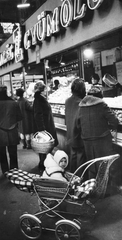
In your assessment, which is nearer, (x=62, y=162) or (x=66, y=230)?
(x=66, y=230)

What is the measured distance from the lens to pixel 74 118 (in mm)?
4258

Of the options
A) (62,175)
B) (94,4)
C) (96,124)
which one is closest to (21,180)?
(62,175)

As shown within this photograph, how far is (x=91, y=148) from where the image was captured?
12.8ft

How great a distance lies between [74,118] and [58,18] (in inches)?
116

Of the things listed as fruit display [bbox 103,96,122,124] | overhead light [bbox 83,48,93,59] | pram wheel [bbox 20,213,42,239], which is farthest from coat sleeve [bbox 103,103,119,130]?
overhead light [bbox 83,48,93,59]

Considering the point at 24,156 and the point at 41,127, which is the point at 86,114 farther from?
the point at 24,156

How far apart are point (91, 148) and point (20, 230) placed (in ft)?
5.02

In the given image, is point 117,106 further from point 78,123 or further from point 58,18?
point 58,18

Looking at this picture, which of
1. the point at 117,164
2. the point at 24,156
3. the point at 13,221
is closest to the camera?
the point at 13,221

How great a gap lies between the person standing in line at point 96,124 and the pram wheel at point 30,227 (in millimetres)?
1260

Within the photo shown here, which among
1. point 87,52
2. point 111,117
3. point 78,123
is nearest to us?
point 111,117

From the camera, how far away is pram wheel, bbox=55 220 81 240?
2.93 m

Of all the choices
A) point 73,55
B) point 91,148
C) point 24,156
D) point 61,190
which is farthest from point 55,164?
point 73,55

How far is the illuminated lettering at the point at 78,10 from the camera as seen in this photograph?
4906mm
